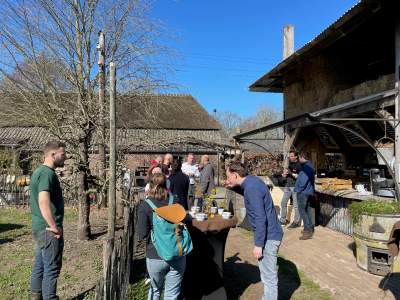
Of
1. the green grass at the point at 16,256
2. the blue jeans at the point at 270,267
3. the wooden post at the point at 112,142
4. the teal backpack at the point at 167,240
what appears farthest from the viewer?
the green grass at the point at 16,256

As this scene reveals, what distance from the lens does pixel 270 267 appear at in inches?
159

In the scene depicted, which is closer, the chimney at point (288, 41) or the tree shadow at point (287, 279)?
the tree shadow at point (287, 279)

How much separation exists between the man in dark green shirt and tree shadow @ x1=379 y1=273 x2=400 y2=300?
4.08 meters

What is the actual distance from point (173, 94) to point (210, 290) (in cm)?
402

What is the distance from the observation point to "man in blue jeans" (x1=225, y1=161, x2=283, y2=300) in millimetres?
3883

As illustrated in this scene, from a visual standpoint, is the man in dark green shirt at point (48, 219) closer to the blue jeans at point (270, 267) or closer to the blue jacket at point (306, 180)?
the blue jeans at point (270, 267)

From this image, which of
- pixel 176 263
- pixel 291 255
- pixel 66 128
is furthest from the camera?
pixel 66 128

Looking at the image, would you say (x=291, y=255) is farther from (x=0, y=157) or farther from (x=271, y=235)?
(x=0, y=157)

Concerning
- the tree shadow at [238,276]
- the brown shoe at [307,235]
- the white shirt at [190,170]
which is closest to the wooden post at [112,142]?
the tree shadow at [238,276]

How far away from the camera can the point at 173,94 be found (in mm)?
7383

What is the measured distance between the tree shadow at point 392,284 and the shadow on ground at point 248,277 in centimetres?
113

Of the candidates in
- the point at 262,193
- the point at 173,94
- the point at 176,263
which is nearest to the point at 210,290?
the point at 176,263

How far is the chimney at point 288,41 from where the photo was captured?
15.7 m

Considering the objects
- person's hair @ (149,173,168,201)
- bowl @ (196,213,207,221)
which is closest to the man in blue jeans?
bowl @ (196,213,207,221)
